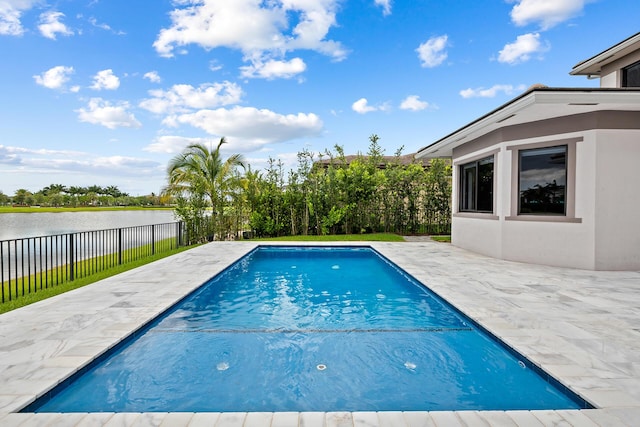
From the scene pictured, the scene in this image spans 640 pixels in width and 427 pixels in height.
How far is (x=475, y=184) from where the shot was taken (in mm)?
9016

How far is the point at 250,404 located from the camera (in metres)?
2.41

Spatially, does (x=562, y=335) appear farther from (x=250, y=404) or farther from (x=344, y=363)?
(x=250, y=404)

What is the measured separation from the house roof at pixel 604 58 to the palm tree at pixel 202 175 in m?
11.6

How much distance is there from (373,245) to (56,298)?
7967mm

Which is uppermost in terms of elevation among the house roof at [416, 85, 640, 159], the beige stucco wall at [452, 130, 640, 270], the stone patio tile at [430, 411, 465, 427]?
the house roof at [416, 85, 640, 159]

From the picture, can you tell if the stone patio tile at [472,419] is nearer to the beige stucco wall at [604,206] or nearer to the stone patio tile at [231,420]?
the stone patio tile at [231,420]

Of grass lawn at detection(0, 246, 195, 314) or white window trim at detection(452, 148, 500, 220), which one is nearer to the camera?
grass lawn at detection(0, 246, 195, 314)

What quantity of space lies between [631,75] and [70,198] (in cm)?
5982

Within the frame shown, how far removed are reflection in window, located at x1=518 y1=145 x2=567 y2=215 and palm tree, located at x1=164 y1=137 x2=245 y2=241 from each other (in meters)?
9.37

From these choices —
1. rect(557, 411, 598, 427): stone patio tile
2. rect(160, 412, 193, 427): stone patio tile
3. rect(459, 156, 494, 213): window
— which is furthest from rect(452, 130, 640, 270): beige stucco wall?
rect(160, 412, 193, 427): stone patio tile

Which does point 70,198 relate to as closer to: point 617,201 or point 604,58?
point 604,58

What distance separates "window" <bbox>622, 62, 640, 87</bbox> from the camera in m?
8.24

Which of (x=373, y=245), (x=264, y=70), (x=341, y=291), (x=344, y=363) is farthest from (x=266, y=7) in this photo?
(x=344, y=363)

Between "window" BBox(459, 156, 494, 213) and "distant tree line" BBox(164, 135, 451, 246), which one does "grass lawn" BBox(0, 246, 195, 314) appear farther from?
"window" BBox(459, 156, 494, 213)
